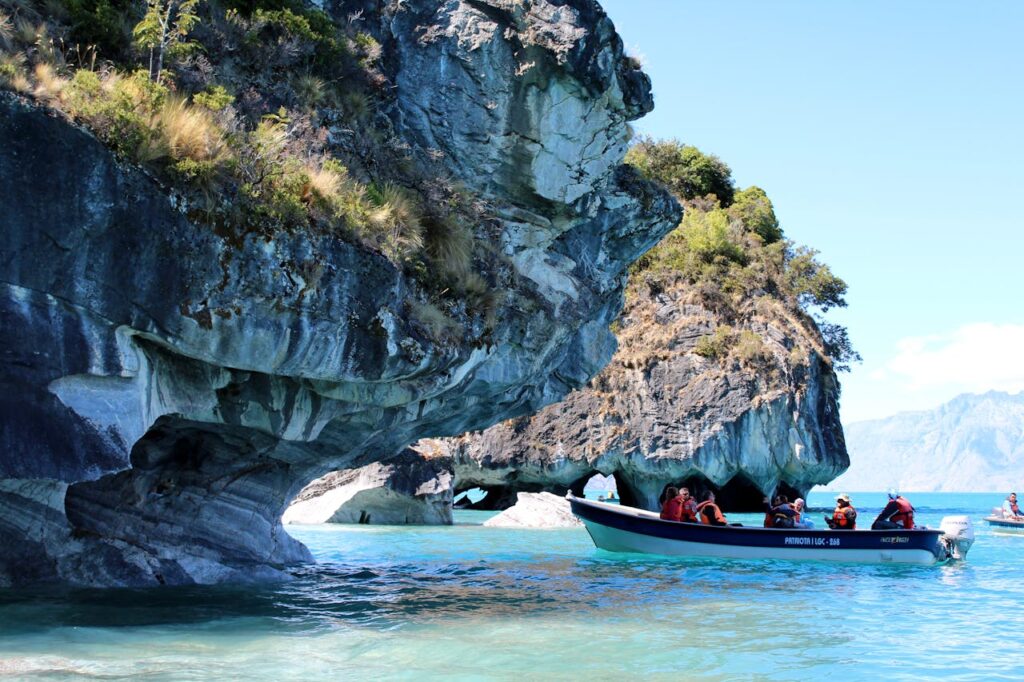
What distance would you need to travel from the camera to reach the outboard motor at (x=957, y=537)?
25031mm

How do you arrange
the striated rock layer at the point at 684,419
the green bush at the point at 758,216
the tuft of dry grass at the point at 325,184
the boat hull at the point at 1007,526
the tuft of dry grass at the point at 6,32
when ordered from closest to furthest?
the tuft of dry grass at the point at 6,32 < the tuft of dry grass at the point at 325,184 < the boat hull at the point at 1007,526 < the striated rock layer at the point at 684,419 < the green bush at the point at 758,216

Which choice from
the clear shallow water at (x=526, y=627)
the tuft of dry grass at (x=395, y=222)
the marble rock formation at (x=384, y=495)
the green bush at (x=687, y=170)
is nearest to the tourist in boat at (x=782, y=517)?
the clear shallow water at (x=526, y=627)

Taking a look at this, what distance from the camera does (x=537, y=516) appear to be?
37.8 metres

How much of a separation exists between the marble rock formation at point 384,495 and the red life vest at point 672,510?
12679mm

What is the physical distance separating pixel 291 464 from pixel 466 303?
4.77 m

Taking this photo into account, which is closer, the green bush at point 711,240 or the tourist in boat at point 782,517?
the tourist in boat at point 782,517

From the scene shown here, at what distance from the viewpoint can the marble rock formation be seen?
118 feet

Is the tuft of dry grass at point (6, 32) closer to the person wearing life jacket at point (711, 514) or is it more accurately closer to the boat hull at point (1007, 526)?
the person wearing life jacket at point (711, 514)

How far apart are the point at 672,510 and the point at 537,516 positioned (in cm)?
1274

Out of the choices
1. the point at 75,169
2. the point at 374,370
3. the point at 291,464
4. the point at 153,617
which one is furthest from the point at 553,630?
the point at 75,169

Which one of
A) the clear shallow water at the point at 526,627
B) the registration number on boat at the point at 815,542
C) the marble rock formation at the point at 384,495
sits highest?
the marble rock formation at the point at 384,495

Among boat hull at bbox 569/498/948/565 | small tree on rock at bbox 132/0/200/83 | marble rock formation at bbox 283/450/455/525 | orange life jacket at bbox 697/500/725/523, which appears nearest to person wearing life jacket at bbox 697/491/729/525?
orange life jacket at bbox 697/500/725/523

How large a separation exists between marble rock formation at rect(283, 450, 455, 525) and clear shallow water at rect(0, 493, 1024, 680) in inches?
578

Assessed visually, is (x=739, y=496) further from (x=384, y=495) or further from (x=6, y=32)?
(x=6, y=32)
